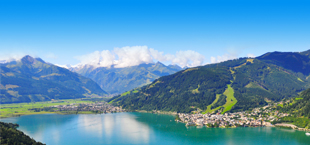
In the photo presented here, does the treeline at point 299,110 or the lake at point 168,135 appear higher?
the treeline at point 299,110

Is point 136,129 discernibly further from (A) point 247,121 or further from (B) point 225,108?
(B) point 225,108

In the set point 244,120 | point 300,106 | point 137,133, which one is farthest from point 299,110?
point 137,133

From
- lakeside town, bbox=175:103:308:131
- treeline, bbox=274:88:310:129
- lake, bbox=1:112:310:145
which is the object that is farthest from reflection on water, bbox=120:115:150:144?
treeline, bbox=274:88:310:129

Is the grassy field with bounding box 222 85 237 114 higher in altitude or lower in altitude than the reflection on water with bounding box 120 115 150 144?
higher

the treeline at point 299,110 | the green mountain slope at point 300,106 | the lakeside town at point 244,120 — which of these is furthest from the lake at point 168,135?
the green mountain slope at point 300,106

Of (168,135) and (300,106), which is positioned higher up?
(300,106)

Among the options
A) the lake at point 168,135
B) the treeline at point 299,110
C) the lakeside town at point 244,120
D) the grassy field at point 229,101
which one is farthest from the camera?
the grassy field at point 229,101

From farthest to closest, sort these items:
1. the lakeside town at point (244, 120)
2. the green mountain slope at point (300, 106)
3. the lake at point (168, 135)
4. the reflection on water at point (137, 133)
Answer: the lakeside town at point (244, 120) → the green mountain slope at point (300, 106) → the reflection on water at point (137, 133) → the lake at point (168, 135)

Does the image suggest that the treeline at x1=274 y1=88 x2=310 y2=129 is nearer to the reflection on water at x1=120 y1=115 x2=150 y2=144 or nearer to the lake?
the lake

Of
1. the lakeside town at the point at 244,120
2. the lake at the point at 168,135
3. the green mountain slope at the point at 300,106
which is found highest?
the green mountain slope at the point at 300,106

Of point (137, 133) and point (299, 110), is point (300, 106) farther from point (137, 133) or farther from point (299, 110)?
point (137, 133)

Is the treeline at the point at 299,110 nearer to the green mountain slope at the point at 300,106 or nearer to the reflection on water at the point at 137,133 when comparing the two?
the green mountain slope at the point at 300,106

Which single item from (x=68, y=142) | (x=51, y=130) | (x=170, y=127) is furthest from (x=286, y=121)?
(x=51, y=130)
